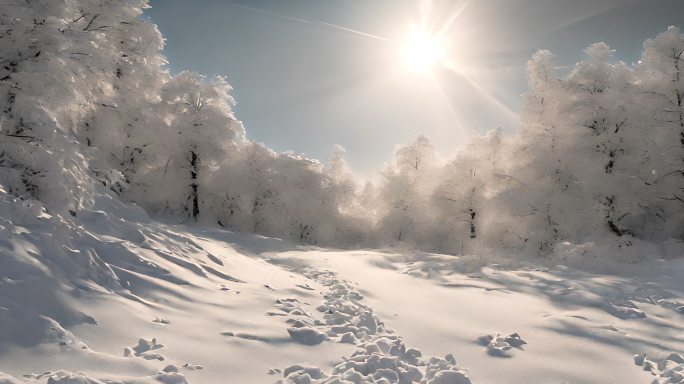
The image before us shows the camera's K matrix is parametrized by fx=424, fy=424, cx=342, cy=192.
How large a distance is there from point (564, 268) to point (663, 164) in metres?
8.38

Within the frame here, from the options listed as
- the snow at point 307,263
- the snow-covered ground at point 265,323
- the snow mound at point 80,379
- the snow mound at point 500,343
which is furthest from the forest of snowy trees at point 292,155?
the snow mound at point 500,343

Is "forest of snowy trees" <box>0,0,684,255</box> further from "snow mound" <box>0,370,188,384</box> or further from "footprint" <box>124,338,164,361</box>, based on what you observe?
"snow mound" <box>0,370,188,384</box>

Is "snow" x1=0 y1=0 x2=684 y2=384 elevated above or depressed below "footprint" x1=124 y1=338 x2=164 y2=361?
above

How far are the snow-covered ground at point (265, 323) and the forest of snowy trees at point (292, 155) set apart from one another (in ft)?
5.84

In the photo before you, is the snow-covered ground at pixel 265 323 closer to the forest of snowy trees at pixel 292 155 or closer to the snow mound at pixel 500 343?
the snow mound at pixel 500 343

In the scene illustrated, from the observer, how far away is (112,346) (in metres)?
4.53

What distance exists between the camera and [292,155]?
122ft

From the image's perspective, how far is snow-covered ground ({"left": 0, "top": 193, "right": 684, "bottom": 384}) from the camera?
14.5 ft

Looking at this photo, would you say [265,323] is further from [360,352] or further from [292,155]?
[292,155]

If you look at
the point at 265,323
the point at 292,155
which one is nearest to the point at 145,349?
the point at 265,323

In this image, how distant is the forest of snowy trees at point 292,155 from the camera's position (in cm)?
771

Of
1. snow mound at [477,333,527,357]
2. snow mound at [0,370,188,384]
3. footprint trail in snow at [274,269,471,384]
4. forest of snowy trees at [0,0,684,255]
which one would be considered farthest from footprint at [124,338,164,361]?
snow mound at [477,333,527,357]

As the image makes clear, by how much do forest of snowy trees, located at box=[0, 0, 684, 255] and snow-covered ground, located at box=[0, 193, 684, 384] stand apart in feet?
5.84

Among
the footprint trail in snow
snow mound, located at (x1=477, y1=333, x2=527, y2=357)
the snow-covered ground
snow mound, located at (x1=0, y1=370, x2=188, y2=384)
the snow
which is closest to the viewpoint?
snow mound, located at (x1=0, y1=370, x2=188, y2=384)
